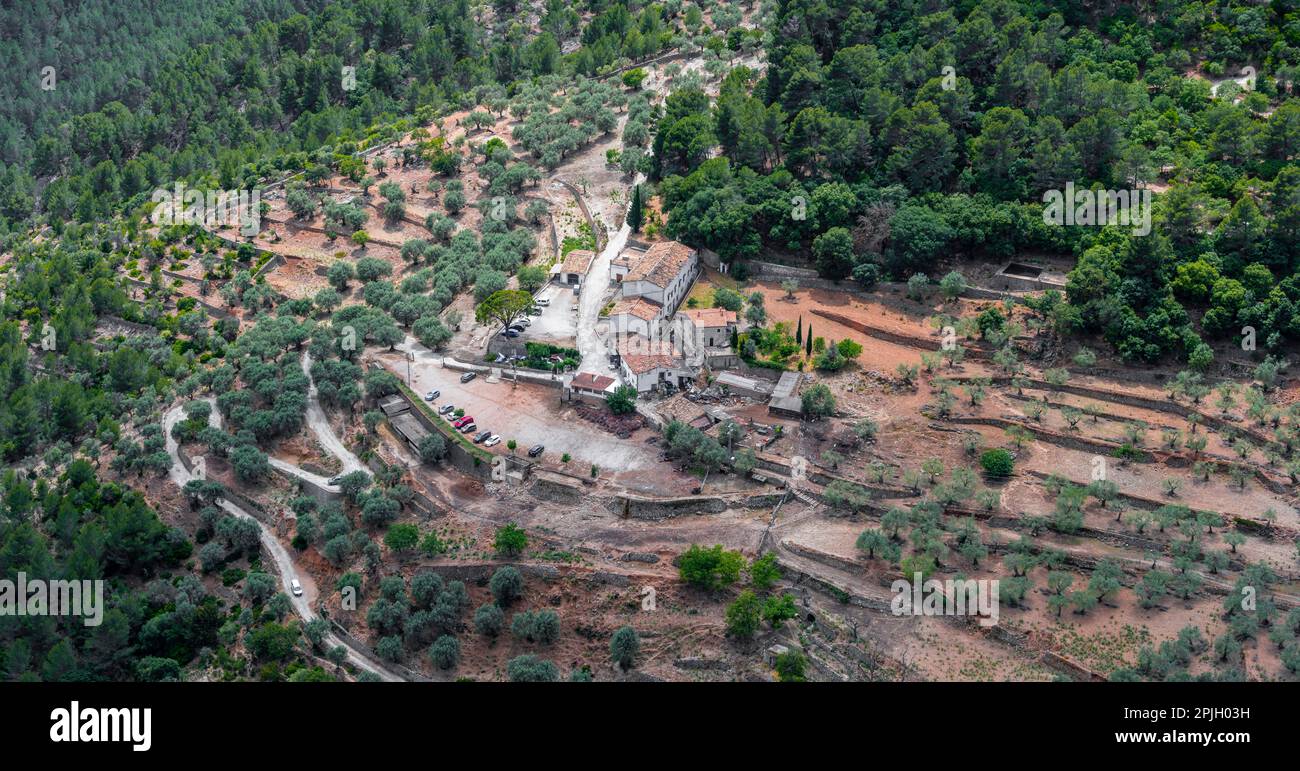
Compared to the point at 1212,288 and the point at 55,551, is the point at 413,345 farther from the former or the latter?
the point at 1212,288

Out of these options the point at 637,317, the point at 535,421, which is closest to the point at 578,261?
the point at 637,317

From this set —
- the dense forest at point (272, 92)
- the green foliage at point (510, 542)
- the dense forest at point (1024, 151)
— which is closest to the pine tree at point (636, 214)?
the dense forest at point (1024, 151)

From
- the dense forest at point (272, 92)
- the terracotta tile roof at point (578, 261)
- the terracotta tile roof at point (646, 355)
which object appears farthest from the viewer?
the dense forest at point (272, 92)

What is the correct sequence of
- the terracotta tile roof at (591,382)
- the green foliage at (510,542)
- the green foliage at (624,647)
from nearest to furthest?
1. the green foliage at (624,647)
2. the green foliage at (510,542)
3. the terracotta tile roof at (591,382)

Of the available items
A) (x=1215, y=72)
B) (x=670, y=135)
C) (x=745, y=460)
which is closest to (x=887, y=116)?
(x=670, y=135)

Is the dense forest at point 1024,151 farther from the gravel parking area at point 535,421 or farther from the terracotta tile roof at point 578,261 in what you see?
→ the gravel parking area at point 535,421

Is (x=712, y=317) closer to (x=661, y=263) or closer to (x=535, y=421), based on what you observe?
(x=661, y=263)

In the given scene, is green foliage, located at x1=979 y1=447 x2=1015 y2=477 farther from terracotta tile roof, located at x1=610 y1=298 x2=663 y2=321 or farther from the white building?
terracotta tile roof, located at x1=610 y1=298 x2=663 y2=321
